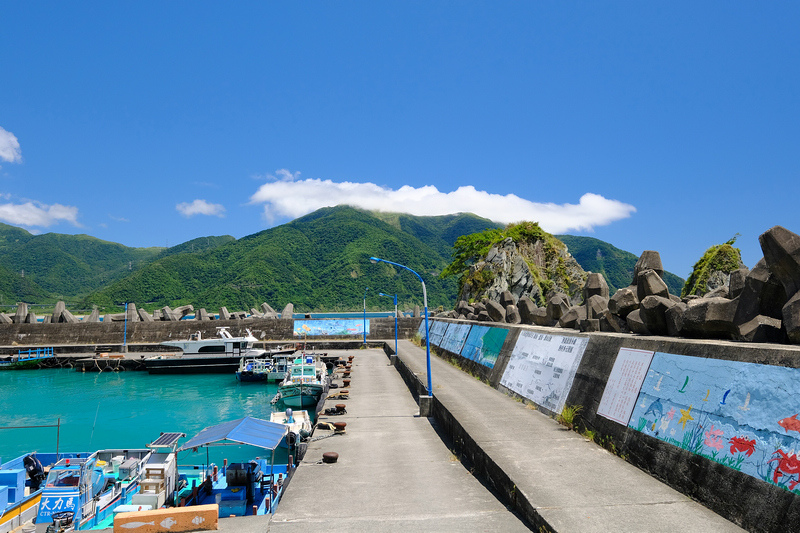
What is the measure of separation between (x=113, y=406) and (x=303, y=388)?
557 inches

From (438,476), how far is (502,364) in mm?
7737

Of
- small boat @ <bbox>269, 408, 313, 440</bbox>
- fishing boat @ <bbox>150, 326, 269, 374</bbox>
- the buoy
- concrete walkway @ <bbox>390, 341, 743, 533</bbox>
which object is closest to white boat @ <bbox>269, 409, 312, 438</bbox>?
small boat @ <bbox>269, 408, 313, 440</bbox>

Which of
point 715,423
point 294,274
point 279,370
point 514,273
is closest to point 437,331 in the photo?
point 279,370

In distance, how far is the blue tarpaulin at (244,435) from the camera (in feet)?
35.8

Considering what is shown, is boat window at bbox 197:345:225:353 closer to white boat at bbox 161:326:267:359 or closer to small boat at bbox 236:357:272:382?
white boat at bbox 161:326:267:359

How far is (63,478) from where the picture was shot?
13164mm

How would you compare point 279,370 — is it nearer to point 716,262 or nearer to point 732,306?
point 716,262

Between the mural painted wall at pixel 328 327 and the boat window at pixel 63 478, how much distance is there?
37.4 m

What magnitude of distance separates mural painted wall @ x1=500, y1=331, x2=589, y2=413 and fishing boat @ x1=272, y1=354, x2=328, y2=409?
14562 mm

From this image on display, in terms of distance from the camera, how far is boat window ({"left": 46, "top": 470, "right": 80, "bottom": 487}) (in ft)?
42.9

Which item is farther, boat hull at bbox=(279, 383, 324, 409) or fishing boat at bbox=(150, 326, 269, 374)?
fishing boat at bbox=(150, 326, 269, 374)

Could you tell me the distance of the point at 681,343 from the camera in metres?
7.88

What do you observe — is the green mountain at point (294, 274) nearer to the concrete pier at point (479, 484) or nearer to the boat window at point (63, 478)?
the boat window at point (63, 478)

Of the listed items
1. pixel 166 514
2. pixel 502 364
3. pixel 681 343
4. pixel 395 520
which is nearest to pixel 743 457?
pixel 681 343
